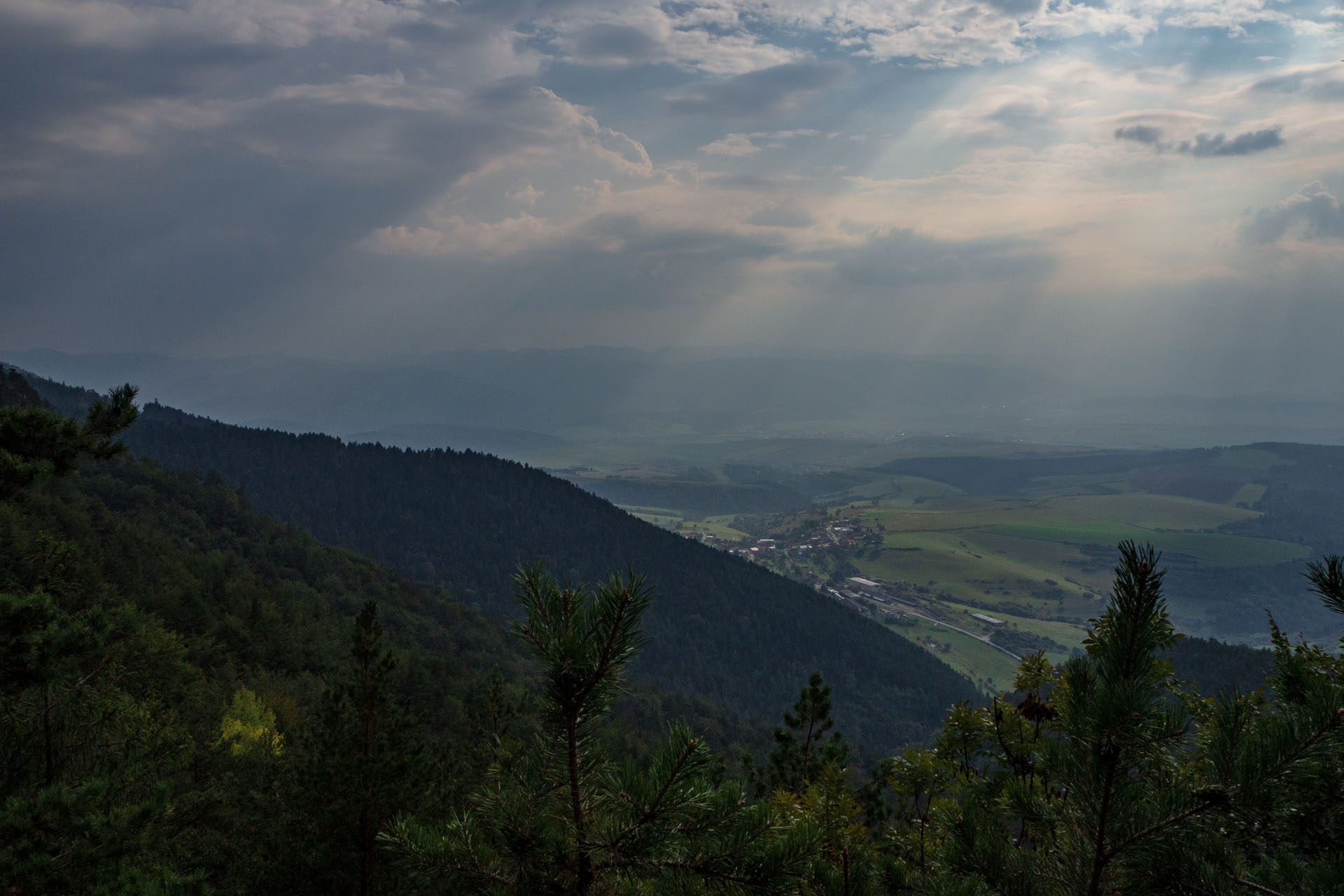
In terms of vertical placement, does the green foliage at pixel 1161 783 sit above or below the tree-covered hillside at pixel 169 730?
above

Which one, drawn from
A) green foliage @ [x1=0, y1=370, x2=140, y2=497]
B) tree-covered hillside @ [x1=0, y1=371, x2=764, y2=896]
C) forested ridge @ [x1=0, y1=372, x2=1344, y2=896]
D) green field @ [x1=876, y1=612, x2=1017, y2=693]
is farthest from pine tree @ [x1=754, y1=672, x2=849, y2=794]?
green field @ [x1=876, y1=612, x2=1017, y2=693]

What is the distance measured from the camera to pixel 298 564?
332ft

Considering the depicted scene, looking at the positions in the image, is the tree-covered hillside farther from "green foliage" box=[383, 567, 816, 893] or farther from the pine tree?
the pine tree

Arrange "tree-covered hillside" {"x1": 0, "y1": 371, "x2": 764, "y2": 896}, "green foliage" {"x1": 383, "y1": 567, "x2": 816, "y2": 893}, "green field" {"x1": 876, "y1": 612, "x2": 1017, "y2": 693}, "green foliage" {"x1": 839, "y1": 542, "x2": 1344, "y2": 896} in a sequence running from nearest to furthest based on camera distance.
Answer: "green foliage" {"x1": 839, "y1": 542, "x2": 1344, "y2": 896}, "green foliage" {"x1": 383, "y1": 567, "x2": 816, "y2": 893}, "tree-covered hillside" {"x1": 0, "y1": 371, "x2": 764, "y2": 896}, "green field" {"x1": 876, "y1": 612, "x2": 1017, "y2": 693}

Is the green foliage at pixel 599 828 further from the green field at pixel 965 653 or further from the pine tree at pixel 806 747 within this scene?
the green field at pixel 965 653

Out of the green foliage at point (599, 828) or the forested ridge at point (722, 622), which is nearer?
the green foliage at point (599, 828)

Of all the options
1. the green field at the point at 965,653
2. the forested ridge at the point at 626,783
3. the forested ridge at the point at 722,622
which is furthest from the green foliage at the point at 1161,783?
the green field at the point at 965,653

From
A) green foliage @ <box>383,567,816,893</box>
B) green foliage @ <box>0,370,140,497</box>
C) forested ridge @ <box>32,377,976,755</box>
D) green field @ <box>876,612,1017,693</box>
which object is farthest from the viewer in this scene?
green field @ <box>876,612,1017,693</box>

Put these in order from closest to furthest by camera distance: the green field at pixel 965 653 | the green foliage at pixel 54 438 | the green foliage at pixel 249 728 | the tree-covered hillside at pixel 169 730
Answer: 1. the tree-covered hillside at pixel 169 730
2. the green foliage at pixel 54 438
3. the green foliage at pixel 249 728
4. the green field at pixel 965 653

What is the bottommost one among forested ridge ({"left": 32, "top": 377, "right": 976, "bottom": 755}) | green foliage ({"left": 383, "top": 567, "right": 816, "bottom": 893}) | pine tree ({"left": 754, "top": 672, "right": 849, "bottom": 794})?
forested ridge ({"left": 32, "top": 377, "right": 976, "bottom": 755})

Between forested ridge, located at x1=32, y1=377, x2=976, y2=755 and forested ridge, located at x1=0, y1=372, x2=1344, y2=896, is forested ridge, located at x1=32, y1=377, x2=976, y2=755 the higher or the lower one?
the lower one

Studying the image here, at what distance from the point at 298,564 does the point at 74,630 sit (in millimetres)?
100759

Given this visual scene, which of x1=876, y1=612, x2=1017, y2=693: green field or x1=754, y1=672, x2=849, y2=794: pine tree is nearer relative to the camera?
x1=754, y1=672, x2=849, y2=794: pine tree

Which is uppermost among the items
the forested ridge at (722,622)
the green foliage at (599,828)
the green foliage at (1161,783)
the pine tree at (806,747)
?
the green foliage at (1161,783)
